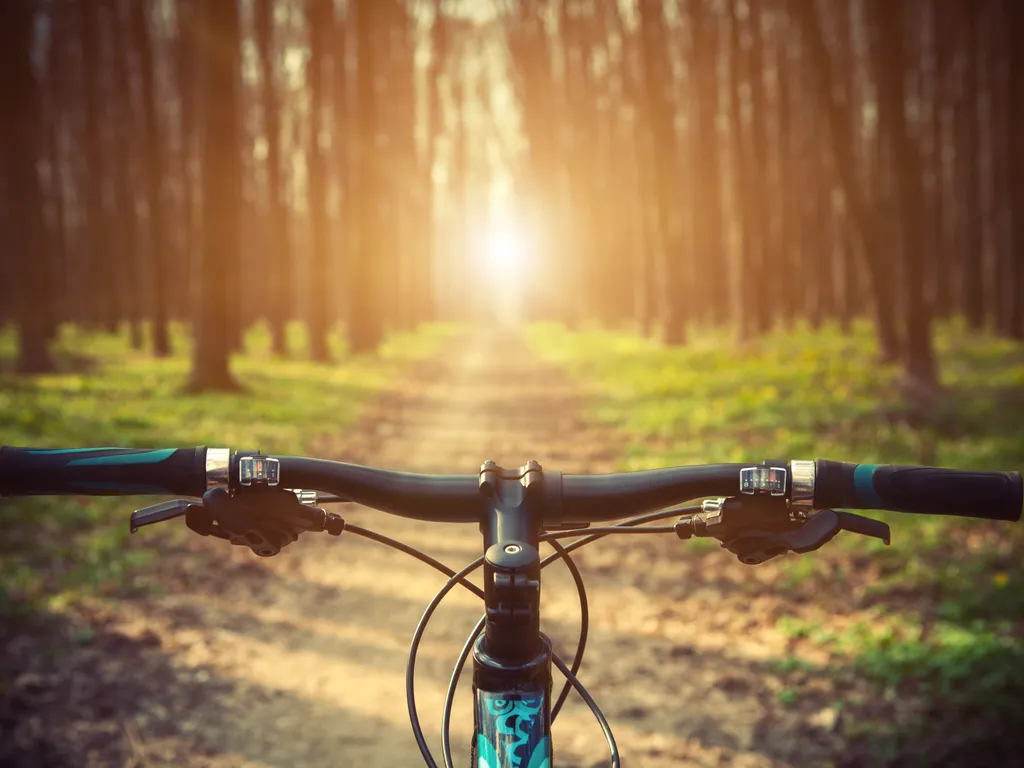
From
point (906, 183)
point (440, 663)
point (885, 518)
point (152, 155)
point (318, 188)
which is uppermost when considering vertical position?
point (152, 155)

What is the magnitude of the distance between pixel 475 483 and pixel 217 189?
14.5m

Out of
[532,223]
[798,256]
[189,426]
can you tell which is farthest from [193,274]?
[532,223]

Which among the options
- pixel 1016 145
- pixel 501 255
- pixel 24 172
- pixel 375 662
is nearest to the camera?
pixel 375 662

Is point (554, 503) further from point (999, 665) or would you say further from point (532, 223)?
point (532, 223)

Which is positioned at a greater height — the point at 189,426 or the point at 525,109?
the point at 525,109

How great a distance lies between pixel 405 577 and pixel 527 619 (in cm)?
505

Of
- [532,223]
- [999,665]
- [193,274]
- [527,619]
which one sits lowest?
[999,665]

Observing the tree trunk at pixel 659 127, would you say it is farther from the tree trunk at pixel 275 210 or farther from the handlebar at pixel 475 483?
the handlebar at pixel 475 483

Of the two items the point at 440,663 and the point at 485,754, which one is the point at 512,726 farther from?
the point at 440,663

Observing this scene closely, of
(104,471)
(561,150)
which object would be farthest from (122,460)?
(561,150)

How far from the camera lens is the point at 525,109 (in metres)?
40.5

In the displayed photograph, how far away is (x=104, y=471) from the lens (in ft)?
4.94

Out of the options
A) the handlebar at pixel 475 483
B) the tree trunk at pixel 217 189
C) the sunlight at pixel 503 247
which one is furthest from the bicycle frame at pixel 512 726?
the sunlight at pixel 503 247

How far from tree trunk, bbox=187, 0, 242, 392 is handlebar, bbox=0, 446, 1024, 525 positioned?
540 inches
